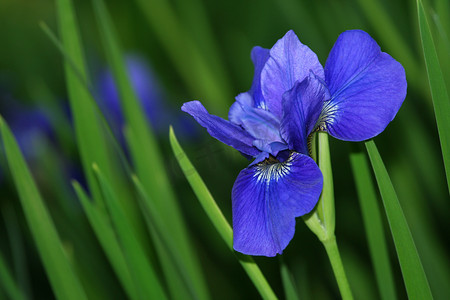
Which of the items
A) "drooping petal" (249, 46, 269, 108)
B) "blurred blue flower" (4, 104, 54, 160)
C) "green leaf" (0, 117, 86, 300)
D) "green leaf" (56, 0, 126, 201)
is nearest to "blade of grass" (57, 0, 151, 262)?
"green leaf" (56, 0, 126, 201)

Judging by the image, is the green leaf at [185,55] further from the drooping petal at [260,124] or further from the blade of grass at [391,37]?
the drooping petal at [260,124]

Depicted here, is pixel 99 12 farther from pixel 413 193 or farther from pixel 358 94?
pixel 413 193

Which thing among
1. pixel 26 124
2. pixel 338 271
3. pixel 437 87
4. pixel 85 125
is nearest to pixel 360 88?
pixel 437 87

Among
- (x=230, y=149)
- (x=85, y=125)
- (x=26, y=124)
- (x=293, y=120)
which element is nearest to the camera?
(x=293, y=120)


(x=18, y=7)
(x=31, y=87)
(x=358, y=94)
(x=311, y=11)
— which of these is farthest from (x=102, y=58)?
(x=358, y=94)

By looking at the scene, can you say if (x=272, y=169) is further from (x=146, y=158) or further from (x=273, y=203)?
(x=146, y=158)

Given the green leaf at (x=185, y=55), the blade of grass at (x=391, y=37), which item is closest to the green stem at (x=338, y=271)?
the blade of grass at (x=391, y=37)

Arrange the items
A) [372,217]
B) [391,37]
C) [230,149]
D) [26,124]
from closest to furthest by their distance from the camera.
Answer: [372,217] → [391,37] → [230,149] → [26,124]
